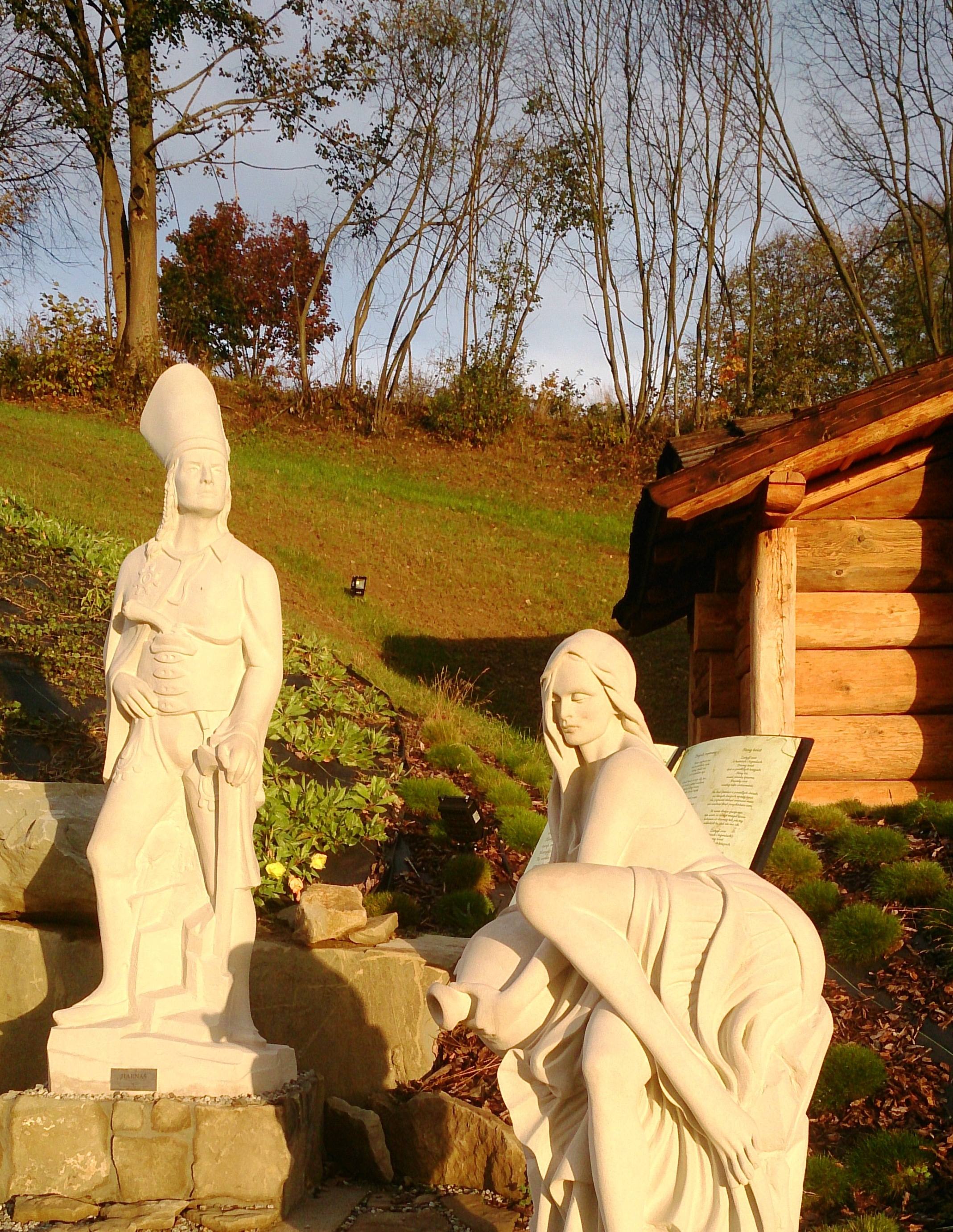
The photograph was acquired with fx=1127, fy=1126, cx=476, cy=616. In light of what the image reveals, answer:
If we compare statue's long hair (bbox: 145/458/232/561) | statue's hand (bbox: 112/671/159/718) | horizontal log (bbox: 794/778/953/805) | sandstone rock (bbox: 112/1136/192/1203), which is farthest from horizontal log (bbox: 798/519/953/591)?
sandstone rock (bbox: 112/1136/192/1203)

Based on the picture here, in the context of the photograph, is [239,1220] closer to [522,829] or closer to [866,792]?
[522,829]

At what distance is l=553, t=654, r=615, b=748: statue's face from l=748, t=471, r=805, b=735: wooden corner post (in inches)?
173

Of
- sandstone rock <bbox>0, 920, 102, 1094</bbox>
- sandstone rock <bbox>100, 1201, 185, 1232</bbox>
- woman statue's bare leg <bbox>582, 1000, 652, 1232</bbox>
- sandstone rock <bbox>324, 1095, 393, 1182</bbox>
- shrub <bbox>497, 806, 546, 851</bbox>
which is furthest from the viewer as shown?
shrub <bbox>497, 806, 546, 851</bbox>

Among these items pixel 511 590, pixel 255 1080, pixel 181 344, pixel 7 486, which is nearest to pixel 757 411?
pixel 511 590

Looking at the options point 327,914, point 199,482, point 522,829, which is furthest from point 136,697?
point 522,829

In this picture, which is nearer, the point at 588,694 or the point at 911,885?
the point at 588,694

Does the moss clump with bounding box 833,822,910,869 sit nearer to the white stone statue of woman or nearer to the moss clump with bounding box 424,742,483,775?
the moss clump with bounding box 424,742,483,775

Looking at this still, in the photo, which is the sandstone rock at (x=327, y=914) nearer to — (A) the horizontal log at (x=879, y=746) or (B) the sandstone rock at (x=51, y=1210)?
(B) the sandstone rock at (x=51, y=1210)

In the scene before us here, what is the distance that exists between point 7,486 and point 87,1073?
36.2ft

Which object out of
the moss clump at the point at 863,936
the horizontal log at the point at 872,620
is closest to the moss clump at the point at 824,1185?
the moss clump at the point at 863,936

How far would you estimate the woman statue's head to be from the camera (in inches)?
121

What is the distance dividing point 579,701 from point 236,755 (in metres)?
1.67

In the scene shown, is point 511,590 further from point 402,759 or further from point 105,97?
point 105,97

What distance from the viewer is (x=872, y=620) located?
795cm
